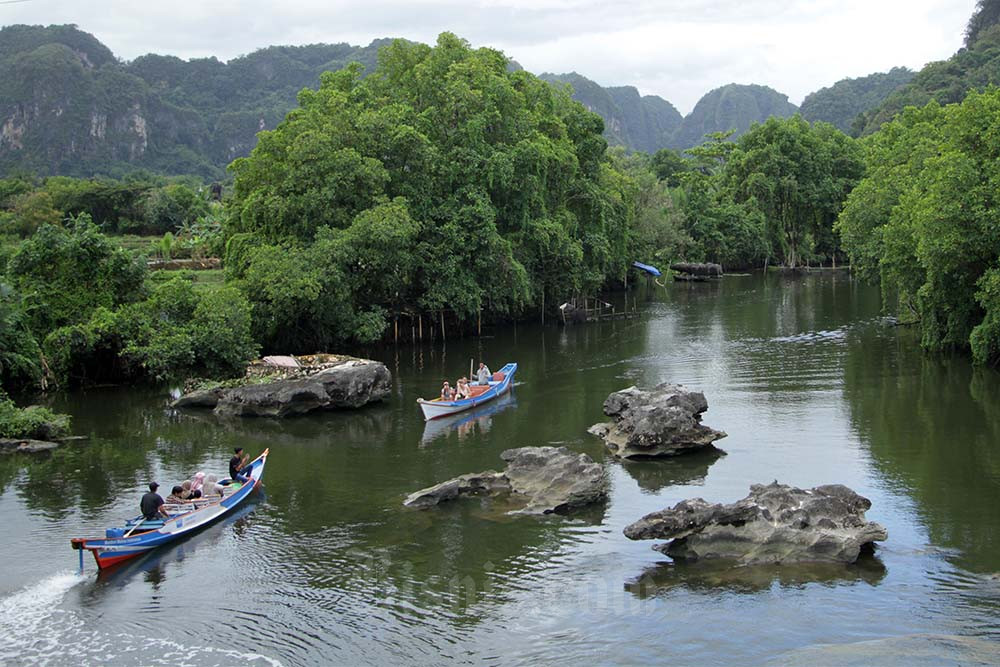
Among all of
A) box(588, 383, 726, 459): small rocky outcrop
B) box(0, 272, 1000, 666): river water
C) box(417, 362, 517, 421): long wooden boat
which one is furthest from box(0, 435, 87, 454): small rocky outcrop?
box(588, 383, 726, 459): small rocky outcrop

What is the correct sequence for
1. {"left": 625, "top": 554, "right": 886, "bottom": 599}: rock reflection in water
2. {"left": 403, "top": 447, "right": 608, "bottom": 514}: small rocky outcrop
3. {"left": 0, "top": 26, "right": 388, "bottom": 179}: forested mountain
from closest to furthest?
{"left": 625, "top": 554, "right": 886, "bottom": 599}: rock reflection in water → {"left": 403, "top": 447, "right": 608, "bottom": 514}: small rocky outcrop → {"left": 0, "top": 26, "right": 388, "bottom": 179}: forested mountain

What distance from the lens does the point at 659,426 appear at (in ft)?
89.6

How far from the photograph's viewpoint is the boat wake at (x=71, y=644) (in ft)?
53.2

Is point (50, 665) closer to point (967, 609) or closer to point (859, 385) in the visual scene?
point (967, 609)

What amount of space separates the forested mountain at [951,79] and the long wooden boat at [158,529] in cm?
11051

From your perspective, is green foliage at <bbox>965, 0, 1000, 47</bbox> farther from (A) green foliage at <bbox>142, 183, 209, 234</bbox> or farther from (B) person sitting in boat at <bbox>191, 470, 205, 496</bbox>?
(B) person sitting in boat at <bbox>191, 470, 205, 496</bbox>

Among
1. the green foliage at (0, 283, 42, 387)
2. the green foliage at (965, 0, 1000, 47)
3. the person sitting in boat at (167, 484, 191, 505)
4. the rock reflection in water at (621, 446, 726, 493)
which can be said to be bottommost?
the rock reflection in water at (621, 446, 726, 493)

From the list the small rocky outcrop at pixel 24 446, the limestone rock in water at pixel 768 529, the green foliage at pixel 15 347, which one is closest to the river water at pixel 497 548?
the limestone rock in water at pixel 768 529

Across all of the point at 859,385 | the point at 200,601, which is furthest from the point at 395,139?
the point at 200,601

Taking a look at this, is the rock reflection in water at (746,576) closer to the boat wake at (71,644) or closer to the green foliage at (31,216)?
the boat wake at (71,644)

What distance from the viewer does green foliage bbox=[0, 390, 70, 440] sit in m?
29.6

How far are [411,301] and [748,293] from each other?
1297 inches

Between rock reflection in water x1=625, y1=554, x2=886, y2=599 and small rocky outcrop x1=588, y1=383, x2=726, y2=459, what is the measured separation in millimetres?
7942

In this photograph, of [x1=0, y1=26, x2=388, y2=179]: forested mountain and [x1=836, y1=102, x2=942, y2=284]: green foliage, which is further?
[x1=0, y1=26, x2=388, y2=179]: forested mountain
